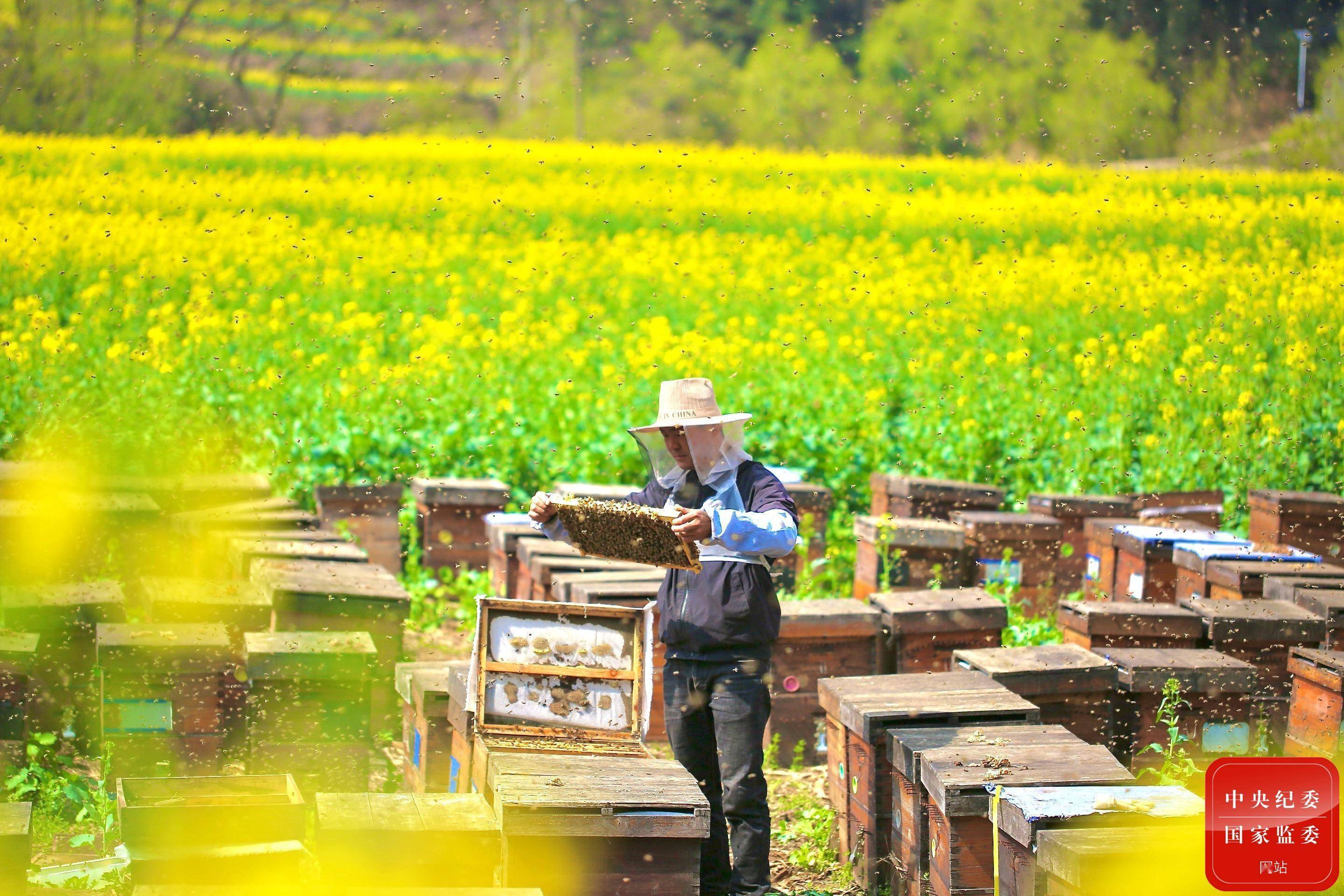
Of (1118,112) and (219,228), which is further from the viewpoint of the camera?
(219,228)

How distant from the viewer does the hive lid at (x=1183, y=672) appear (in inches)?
198

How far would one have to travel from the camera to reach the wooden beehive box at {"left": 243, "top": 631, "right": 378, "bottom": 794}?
477cm

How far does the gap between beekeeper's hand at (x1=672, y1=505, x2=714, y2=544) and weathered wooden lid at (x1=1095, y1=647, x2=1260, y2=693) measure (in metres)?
2.13

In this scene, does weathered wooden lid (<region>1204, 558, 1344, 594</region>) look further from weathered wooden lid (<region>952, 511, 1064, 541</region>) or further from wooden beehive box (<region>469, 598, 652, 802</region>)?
wooden beehive box (<region>469, 598, 652, 802</region>)

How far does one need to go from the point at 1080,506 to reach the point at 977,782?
379 centimetres

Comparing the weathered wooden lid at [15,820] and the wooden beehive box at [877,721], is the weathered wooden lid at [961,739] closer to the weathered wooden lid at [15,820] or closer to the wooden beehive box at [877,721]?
the wooden beehive box at [877,721]

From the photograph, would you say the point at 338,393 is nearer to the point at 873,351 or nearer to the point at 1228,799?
the point at 873,351

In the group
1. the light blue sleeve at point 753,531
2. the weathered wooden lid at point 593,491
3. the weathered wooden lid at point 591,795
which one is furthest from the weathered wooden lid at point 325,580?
the light blue sleeve at point 753,531

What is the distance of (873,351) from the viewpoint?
9711mm

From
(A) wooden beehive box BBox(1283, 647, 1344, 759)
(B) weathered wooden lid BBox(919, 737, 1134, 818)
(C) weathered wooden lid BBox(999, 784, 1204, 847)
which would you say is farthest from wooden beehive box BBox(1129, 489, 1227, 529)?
(C) weathered wooden lid BBox(999, 784, 1204, 847)

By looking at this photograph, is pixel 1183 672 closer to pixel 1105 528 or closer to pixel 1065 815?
pixel 1065 815

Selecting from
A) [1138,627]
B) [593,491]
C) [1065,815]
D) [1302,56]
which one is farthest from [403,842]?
[1302,56]

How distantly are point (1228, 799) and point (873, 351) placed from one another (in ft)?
20.5

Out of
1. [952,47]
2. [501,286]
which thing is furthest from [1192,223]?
[501,286]
